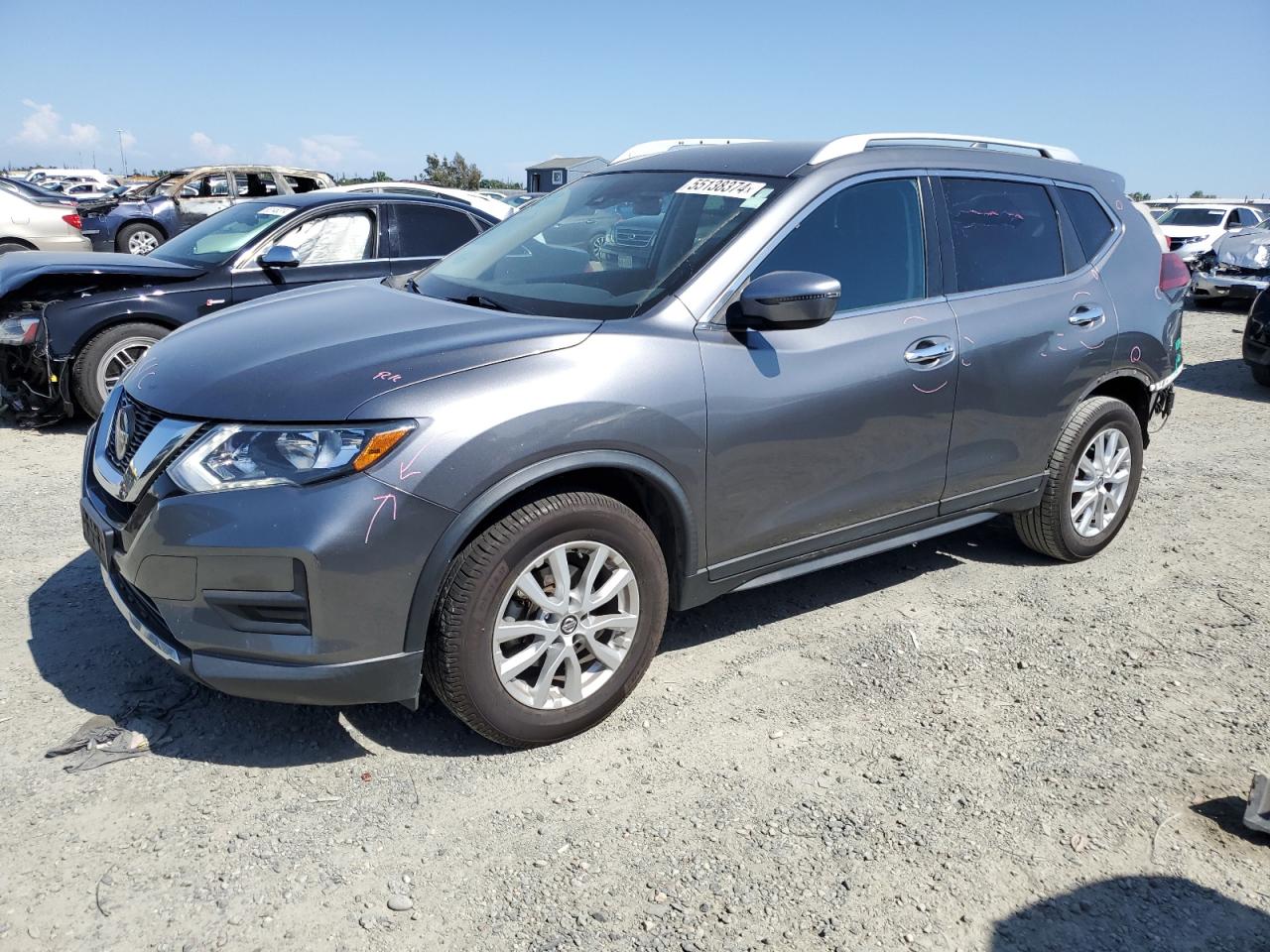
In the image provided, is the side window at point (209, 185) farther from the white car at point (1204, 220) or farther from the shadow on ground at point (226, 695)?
the white car at point (1204, 220)

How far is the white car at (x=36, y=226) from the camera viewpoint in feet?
48.7

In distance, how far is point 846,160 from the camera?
3744 millimetres

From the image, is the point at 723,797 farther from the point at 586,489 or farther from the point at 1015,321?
the point at 1015,321

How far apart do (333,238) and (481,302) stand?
162 inches

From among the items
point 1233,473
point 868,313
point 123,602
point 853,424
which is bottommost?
point 1233,473

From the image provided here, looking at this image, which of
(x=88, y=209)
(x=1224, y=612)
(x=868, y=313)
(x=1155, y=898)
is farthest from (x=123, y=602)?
(x=88, y=209)

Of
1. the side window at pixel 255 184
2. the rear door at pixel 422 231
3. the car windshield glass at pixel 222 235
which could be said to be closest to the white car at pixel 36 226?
the side window at pixel 255 184

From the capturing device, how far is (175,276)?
6.82m

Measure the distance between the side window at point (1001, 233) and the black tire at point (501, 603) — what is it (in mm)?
1861

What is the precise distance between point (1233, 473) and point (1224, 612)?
2.63 m

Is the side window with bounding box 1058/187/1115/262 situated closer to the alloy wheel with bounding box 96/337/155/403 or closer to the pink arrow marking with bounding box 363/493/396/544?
the pink arrow marking with bounding box 363/493/396/544

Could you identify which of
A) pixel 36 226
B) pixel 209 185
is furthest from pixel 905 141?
pixel 209 185

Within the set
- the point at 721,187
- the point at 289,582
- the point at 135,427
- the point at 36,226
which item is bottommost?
the point at 289,582

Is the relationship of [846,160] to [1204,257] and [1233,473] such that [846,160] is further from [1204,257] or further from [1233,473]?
[1204,257]
